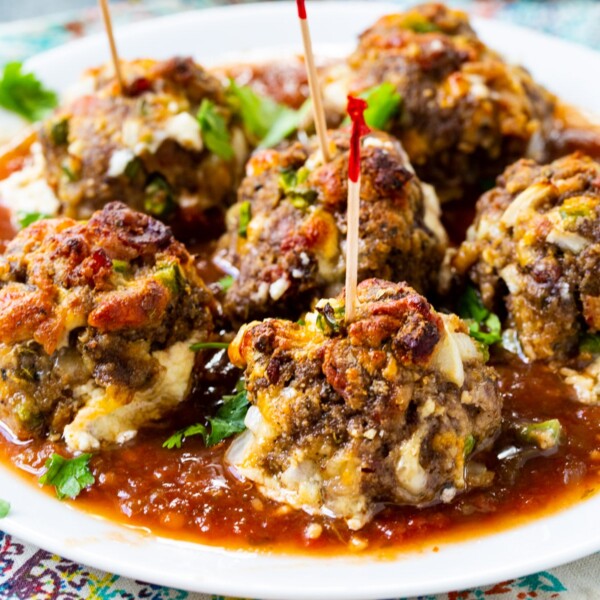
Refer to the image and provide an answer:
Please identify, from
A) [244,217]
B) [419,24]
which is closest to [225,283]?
[244,217]

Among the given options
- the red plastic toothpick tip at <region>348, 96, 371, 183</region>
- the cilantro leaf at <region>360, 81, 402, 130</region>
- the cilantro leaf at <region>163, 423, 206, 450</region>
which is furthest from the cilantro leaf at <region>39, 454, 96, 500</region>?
the cilantro leaf at <region>360, 81, 402, 130</region>

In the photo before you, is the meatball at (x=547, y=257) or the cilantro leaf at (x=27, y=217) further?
the cilantro leaf at (x=27, y=217)

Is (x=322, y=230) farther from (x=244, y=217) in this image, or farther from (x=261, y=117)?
(x=261, y=117)

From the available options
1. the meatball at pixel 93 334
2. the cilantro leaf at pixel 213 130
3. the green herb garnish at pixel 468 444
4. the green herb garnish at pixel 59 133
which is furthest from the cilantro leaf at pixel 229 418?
the green herb garnish at pixel 59 133

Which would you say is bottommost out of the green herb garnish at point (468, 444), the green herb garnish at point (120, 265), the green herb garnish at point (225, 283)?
the green herb garnish at point (225, 283)

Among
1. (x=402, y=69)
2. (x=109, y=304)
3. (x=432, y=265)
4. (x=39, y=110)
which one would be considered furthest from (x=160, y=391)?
(x=39, y=110)

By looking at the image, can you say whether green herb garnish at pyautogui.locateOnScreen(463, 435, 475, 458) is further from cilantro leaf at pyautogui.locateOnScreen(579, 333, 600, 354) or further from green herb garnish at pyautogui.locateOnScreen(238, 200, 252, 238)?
green herb garnish at pyautogui.locateOnScreen(238, 200, 252, 238)

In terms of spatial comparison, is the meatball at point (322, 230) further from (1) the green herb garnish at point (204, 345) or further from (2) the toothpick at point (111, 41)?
(2) the toothpick at point (111, 41)

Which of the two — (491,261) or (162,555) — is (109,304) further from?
(491,261)
